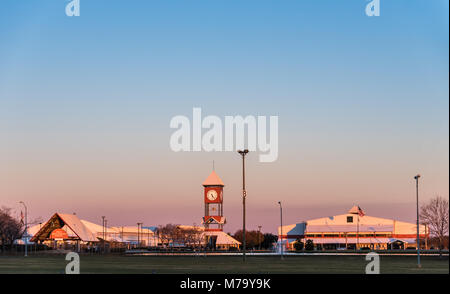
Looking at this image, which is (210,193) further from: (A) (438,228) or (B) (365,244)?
(A) (438,228)

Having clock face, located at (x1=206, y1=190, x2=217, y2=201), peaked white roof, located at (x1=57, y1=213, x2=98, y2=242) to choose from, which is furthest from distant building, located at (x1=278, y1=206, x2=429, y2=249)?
peaked white roof, located at (x1=57, y1=213, x2=98, y2=242)

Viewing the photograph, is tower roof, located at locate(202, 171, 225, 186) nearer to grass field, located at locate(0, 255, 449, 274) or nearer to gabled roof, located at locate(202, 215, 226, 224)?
gabled roof, located at locate(202, 215, 226, 224)

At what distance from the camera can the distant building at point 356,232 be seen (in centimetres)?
17500

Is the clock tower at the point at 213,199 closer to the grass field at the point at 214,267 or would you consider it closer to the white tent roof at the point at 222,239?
the white tent roof at the point at 222,239

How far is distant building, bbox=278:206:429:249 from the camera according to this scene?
175000 millimetres

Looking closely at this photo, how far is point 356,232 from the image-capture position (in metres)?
180

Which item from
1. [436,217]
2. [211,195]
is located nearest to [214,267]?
[436,217]

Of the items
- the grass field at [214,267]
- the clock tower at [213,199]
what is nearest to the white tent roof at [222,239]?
the clock tower at [213,199]

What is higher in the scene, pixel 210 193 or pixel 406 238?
pixel 210 193

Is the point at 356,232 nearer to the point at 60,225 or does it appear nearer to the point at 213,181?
the point at 213,181
